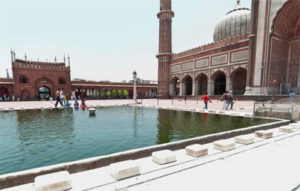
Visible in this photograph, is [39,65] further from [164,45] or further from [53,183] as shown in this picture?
[53,183]

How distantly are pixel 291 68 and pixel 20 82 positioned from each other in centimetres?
4034

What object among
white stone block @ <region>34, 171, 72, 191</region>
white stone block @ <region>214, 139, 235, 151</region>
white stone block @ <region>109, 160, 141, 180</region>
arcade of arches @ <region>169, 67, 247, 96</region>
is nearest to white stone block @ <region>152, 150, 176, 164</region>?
white stone block @ <region>109, 160, 141, 180</region>

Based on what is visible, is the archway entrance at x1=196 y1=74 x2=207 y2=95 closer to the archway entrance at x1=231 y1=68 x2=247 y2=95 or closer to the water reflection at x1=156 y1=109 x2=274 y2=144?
the archway entrance at x1=231 y1=68 x2=247 y2=95

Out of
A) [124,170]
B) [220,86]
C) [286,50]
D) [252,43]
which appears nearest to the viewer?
[124,170]

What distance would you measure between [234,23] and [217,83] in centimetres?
1009

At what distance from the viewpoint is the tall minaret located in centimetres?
2841

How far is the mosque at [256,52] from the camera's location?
16.9 metres

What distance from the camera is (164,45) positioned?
29406mm

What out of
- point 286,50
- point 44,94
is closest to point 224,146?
point 286,50

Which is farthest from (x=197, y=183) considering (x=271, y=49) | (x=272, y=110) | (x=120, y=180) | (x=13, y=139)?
(x=271, y=49)

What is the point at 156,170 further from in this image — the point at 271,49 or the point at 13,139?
the point at 271,49

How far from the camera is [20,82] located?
26.2 m

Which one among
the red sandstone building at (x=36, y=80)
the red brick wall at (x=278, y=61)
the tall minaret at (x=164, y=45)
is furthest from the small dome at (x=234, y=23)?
the red sandstone building at (x=36, y=80)

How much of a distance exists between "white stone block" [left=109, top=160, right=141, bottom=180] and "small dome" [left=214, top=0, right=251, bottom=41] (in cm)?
2831
